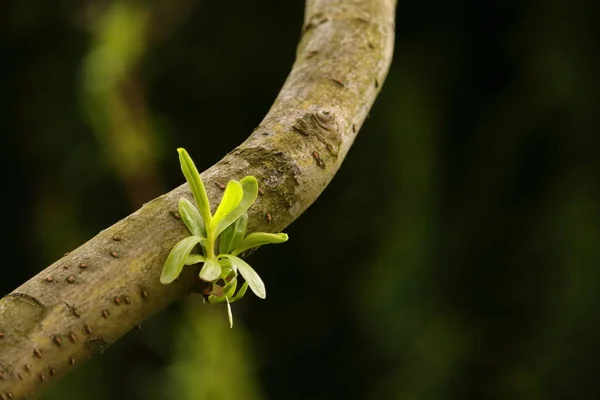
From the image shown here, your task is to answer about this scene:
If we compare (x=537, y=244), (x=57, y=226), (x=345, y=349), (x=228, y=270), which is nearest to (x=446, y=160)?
(x=537, y=244)

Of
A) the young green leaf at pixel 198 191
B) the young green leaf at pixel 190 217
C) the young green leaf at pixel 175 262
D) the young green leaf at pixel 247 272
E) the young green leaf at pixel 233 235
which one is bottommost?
the young green leaf at pixel 247 272

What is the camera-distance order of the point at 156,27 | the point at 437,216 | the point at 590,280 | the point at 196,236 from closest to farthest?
the point at 196,236 → the point at 590,280 → the point at 437,216 → the point at 156,27

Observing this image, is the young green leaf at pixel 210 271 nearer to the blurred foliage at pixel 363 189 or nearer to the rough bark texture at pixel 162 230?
the rough bark texture at pixel 162 230

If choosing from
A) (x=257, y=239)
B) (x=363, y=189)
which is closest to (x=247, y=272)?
(x=257, y=239)

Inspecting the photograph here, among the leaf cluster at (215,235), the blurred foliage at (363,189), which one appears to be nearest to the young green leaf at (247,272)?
the leaf cluster at (215,235)

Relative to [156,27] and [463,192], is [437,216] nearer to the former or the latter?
[463,192]

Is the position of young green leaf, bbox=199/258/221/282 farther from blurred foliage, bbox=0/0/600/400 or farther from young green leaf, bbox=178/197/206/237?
blurred foliage, bbox=0/0/600/400

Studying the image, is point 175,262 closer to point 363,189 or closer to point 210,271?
point 210,271
